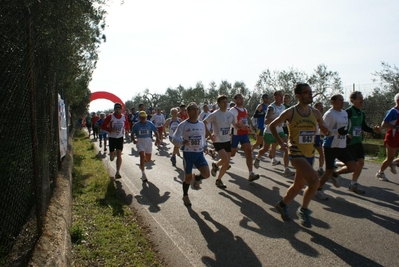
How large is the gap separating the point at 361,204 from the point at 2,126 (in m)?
5.89

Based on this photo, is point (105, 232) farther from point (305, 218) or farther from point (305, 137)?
point (305, 137)

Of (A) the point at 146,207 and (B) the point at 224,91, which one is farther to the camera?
(B) the point at 224,91

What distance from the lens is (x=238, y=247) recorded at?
4332 mm

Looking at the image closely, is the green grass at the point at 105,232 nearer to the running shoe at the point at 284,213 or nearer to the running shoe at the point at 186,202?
the running shoe at the point at 186,202

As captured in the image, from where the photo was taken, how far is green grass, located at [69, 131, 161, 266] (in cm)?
407

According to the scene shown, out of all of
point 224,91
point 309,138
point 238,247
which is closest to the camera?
point 238,247

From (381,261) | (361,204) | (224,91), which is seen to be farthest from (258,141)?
(224,91)

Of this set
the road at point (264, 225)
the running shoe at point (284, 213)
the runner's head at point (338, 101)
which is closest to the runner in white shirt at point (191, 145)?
the road at point (264, 225)

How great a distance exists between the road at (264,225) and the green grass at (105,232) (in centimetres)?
26

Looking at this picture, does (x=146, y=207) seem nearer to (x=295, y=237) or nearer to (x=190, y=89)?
(x=295, y=237)

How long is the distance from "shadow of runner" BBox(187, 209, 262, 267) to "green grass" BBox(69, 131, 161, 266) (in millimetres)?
757

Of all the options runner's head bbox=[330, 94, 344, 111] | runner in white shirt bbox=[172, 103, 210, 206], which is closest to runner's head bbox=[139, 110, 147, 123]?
runner in white shirt bbox=[172, 103, 210, 206]

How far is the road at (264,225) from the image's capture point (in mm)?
3988

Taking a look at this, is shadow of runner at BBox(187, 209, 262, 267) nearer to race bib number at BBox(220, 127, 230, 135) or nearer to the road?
the road
